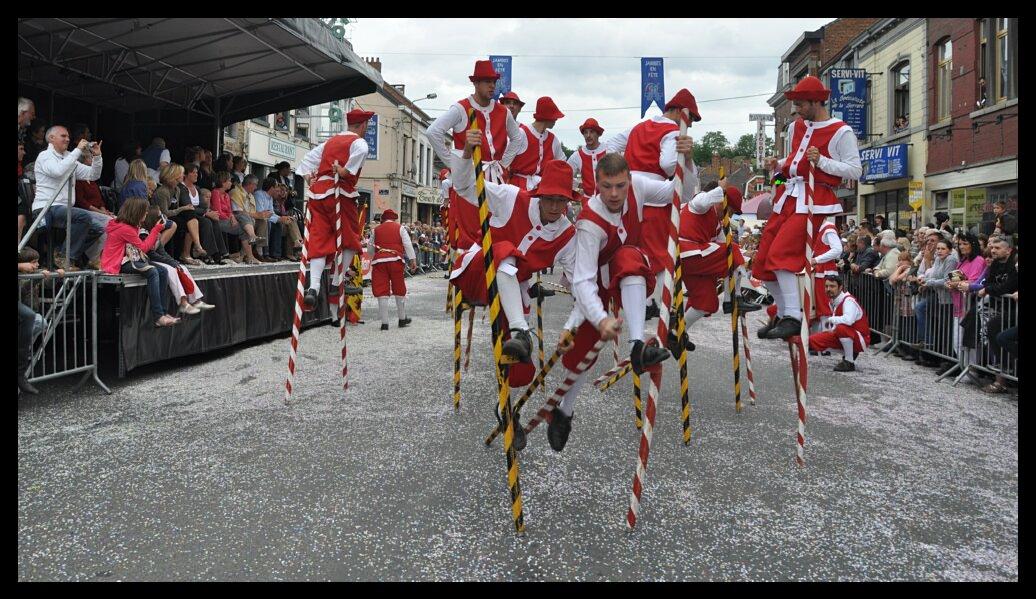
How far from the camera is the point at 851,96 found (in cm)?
2556

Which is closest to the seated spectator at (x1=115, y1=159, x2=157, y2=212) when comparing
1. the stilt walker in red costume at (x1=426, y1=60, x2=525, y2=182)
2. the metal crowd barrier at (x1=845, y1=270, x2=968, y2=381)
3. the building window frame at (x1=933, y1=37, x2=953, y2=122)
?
the stilt walker in red costume at (x1=426, y1=60, x2=525, y2=182)

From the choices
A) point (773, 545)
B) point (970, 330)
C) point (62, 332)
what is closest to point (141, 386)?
point (62, 332)

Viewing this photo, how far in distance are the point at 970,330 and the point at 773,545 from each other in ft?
19.7

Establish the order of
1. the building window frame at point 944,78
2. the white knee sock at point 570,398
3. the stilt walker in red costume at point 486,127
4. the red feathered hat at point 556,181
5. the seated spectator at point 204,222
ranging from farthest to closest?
the building window frame at point 944,78, the seated spectator at point 204,222, the stilt walker in red costume at point 486,127, the red feathered hat at point 556,181, the white knee sock at point 570,398

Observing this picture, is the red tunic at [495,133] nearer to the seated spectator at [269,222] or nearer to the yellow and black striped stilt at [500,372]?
the yellow and black striped stilt at [500,372]

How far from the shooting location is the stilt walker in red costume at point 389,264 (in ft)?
39.2

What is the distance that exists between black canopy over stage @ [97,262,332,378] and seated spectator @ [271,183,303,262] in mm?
1792

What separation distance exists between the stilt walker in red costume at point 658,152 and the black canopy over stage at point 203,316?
4.87 metres

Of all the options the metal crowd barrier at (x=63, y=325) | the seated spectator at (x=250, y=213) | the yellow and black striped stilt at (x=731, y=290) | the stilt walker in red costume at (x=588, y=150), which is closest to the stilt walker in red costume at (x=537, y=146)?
the stilt walker in red costume at (x=588, y=150)

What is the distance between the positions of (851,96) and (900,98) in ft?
5.07

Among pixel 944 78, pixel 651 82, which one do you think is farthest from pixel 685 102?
pixel 944 78

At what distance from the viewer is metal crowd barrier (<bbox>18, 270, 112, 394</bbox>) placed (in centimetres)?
613
